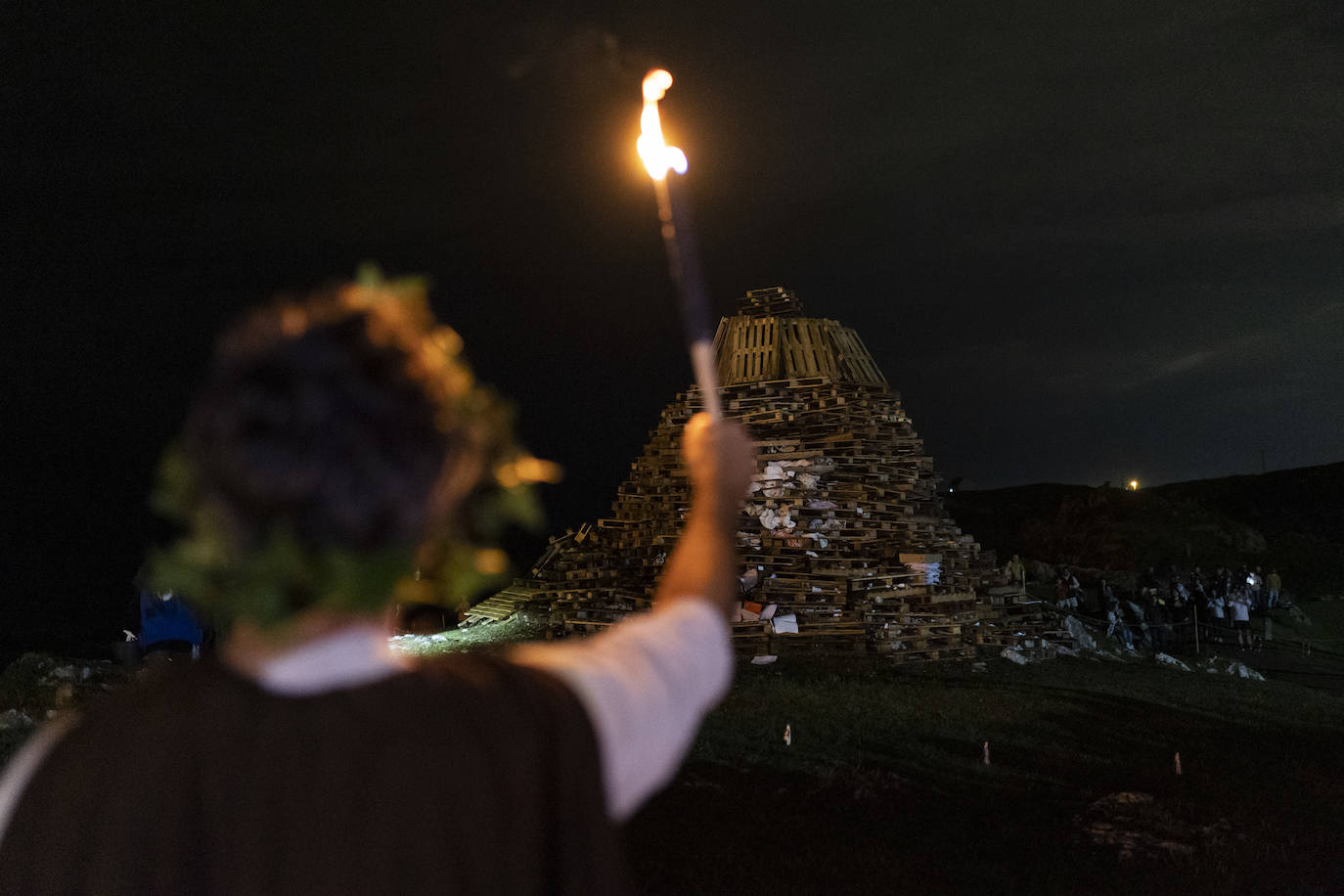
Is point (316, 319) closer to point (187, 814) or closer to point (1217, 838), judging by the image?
point (187, 814)

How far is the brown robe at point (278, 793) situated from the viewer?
1203mm

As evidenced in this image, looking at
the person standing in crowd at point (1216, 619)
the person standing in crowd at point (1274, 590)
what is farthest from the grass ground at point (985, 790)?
the person standing in crowd at point (1274, 590)

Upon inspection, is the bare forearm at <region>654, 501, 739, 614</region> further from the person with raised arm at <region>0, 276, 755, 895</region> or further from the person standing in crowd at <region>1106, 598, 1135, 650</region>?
the person standing in crowd at <region>1106, 598, 1135, 650</region>

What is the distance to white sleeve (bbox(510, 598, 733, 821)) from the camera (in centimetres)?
141

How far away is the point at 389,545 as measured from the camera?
51.6 inches

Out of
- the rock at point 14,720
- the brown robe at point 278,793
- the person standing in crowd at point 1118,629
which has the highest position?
the brown robe at point 278,793

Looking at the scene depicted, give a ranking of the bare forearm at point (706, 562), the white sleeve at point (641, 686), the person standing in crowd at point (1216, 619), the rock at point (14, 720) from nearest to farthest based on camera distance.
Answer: the white sleeve at point (641, 686) < the bare forearm at point (706, 562) < the rock at point (14, 720) < the person standing in crowd at point (1216, 619)

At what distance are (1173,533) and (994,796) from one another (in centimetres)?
3795

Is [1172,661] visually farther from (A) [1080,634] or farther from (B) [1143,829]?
(B) [1143,829]

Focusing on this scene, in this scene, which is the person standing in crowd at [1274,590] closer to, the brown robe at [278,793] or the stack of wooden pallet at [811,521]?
the stack of wooden pallet at [811,521]

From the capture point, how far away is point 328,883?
4.03ft

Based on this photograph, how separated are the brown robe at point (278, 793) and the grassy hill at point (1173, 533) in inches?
→ 1543

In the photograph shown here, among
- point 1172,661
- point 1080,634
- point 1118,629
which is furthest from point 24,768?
point 1118,629

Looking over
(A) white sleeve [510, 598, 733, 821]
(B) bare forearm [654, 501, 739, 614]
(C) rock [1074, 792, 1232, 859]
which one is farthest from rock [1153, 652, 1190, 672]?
(A) white sleeve [510, 598, 733, 821]
